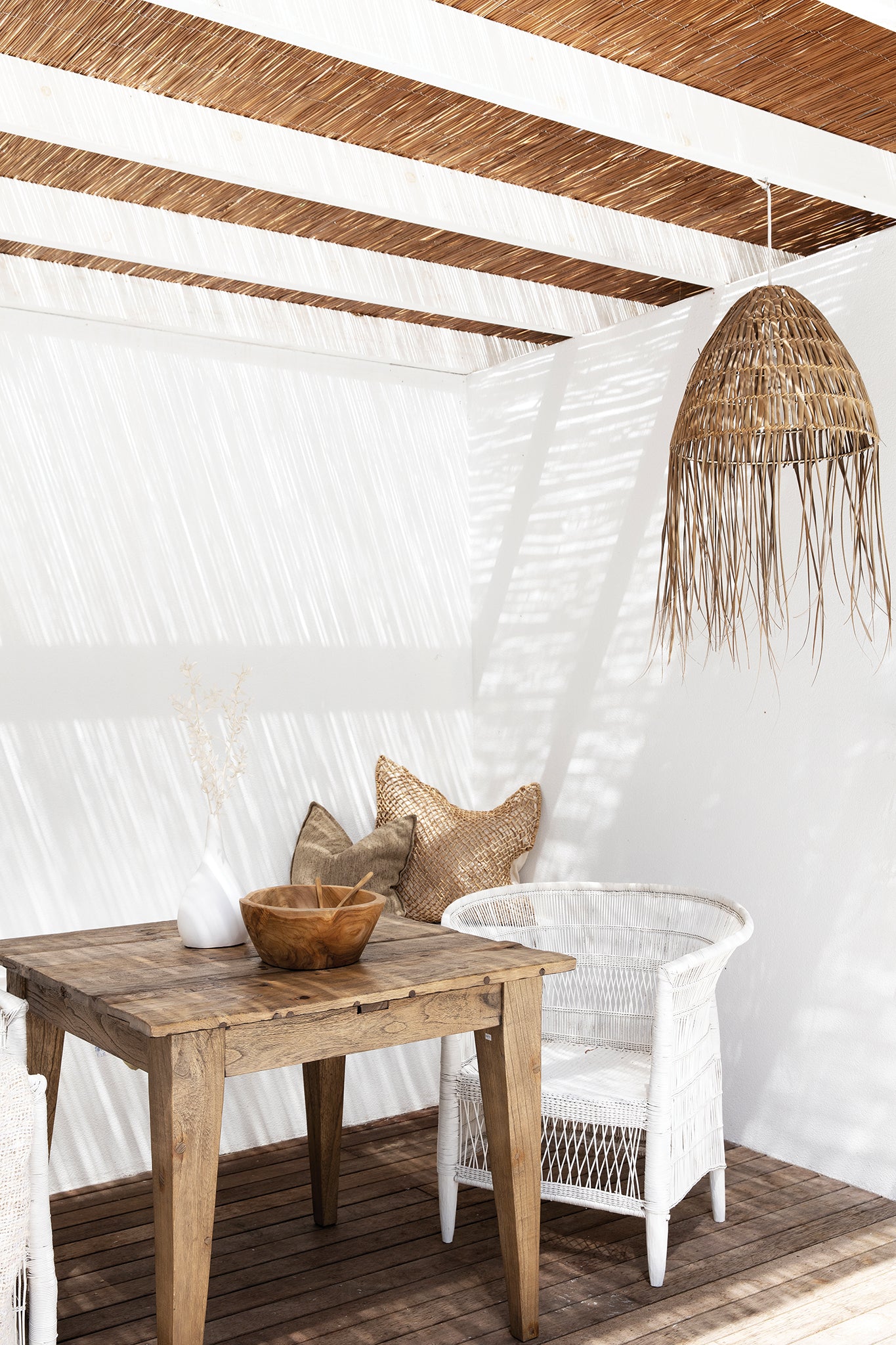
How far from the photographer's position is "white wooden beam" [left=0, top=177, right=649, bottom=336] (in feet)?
10.3

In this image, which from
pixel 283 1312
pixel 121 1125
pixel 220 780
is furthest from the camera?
pixel 220 780

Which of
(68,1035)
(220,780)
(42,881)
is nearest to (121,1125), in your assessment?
(68,1035)

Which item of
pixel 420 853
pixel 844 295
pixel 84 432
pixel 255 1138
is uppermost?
pixel 844 295

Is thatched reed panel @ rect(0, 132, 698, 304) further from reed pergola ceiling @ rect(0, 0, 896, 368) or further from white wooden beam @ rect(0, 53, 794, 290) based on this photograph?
white wooden beam @ rect(0, 53, 794, 290)

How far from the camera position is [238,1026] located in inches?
86.0

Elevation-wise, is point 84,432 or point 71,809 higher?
point 84,432

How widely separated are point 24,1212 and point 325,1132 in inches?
49.3

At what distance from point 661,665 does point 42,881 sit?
1.96 meters

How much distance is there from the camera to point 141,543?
3746mm

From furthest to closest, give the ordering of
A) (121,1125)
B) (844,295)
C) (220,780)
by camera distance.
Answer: (220,780)
(121,1125)
(844,295)

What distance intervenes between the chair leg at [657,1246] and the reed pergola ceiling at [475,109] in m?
2.39

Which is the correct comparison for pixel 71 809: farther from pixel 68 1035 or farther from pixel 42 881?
pixel 68 1035

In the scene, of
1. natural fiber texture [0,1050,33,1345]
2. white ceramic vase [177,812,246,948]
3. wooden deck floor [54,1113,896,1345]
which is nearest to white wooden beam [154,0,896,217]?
white ceramic vase [177,812,246,948]

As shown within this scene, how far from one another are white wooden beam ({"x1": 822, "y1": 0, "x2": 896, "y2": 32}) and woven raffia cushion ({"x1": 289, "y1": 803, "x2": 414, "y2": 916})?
2.49 meters
